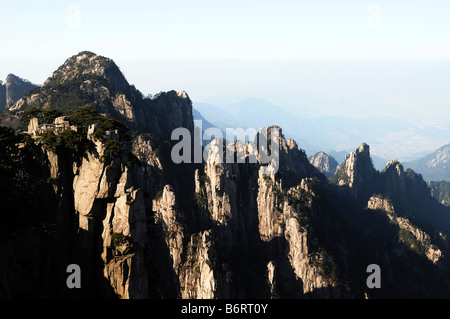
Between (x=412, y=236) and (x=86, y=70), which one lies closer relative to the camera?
(x=412, y=236)

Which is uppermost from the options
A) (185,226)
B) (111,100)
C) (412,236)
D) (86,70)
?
(86,70)

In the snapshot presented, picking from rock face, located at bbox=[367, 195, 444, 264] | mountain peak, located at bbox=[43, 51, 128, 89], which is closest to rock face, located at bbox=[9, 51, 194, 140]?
mountain peak, located at bbox=[43, 51, 128, 89]

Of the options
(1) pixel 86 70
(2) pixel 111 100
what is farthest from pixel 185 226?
(1) pixel 86 70

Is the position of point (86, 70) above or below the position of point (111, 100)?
above

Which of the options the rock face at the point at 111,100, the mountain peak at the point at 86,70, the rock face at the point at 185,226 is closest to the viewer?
the rock face at the point at 185,226

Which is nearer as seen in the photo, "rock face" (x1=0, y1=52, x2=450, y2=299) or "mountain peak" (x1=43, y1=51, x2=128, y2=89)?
"rock face" (x1=0, y1=52, x2=450, y2=299)

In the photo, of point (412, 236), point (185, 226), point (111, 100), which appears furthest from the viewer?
point (412, 236)

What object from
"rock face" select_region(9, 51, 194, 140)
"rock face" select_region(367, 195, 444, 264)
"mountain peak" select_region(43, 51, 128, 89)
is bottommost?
"rock face" select_region(367, 195, 444, 264)

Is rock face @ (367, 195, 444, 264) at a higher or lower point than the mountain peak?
lower

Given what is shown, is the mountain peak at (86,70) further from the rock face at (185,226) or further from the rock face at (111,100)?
the rock face at (185,226)

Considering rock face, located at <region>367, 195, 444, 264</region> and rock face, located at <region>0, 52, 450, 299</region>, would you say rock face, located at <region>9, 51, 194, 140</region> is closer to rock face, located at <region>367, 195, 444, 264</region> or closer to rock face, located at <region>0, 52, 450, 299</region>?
rock face, located at <region>0, 52, 450, 299</region>

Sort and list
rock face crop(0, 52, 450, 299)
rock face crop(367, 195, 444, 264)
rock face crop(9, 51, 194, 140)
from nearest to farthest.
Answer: rock face crop(0, 52, 450, 299)
rock face crop(367, 195, 444, 264)
rock face crop(9, 51, 194, 140)

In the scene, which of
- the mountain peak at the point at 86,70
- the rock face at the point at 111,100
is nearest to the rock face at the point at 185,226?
the rock face at the point at 111,100

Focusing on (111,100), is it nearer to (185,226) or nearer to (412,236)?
(185,226)
